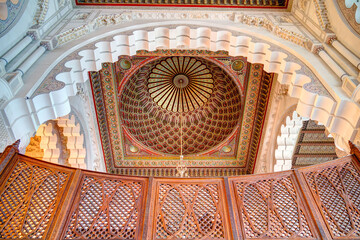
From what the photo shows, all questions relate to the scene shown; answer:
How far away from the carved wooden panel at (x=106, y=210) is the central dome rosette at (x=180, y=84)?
17.2ft

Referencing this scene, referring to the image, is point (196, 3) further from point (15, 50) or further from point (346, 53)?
point (15, 50)

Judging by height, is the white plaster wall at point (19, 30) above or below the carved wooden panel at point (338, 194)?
above

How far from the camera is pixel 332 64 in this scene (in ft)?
13.3

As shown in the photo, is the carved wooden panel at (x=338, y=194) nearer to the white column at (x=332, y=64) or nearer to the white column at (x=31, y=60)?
the white column at (x=332, y=64)

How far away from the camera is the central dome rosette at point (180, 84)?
7949 millimetres

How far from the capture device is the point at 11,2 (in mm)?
3863

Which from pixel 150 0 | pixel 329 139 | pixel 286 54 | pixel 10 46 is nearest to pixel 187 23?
pixel 150 0

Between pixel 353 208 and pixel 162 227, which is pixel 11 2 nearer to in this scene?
pixel 162 227

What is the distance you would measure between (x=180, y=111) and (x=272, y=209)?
5.97 meters

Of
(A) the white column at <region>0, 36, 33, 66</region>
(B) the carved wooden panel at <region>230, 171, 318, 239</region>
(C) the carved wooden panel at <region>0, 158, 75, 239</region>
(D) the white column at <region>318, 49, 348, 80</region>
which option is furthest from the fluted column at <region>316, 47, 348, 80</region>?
(A) the white column at <region>0, 36, 33, 66</region>

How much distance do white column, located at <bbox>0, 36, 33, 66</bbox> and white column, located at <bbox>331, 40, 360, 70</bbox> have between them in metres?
4.43

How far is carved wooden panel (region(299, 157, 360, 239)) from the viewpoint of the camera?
8.49 feet

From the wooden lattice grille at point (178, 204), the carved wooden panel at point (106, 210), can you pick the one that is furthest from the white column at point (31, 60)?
the carved wooden panel at point (106, 210)

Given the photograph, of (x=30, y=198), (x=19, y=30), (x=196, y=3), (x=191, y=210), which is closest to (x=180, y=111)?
(x=196, y=3)
